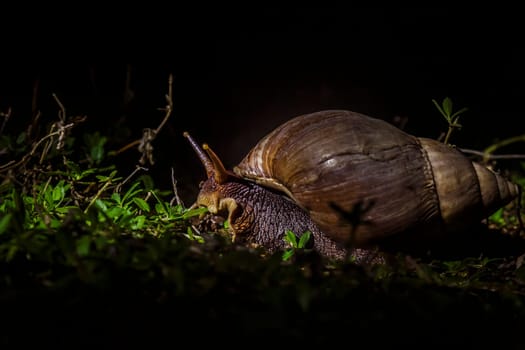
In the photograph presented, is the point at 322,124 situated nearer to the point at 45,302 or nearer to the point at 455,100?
the point at 45,302

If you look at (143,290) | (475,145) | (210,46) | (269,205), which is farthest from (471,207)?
(210,46)

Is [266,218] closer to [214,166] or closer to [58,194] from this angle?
[214,166]

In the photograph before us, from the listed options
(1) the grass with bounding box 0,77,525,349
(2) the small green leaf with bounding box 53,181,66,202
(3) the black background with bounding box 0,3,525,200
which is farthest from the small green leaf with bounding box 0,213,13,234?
(3) the black background with bounding box 0,3,525,200

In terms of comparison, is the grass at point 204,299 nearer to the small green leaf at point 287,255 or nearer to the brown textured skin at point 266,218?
the small green leaf at point 287,255

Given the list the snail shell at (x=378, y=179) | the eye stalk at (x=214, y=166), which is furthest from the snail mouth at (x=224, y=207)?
the snail shell at (x=378, y=179)

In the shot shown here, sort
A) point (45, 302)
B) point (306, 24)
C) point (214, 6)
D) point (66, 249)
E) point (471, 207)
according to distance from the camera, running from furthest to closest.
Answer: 1. point (306, 24)
2. point (214, 6)
3. point (471, 207)
4. point (66, 249)
5. point (45, 302)

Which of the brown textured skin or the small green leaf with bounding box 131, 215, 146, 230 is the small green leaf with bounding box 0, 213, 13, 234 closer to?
the small green leaf with bounding box 131, 215, 146, 230
